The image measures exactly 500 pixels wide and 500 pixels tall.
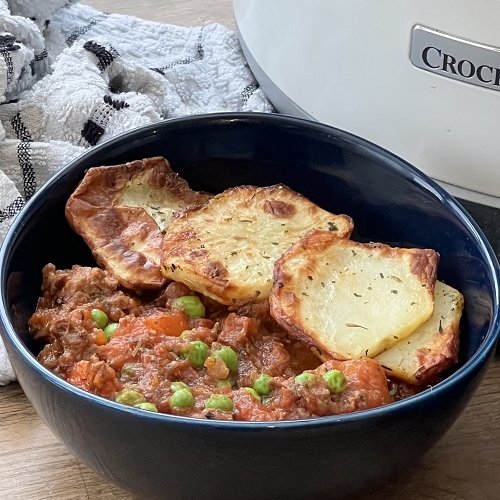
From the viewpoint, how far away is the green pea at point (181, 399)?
0.69 metres

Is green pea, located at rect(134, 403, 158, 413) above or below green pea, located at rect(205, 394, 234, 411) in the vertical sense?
above

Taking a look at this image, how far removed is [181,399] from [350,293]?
0.16 meters

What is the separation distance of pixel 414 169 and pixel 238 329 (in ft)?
0.67

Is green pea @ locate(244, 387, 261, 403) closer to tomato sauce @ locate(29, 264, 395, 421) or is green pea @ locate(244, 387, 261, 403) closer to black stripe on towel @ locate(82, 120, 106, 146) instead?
tomato sauce @ locate(29, 264, 395, 421)

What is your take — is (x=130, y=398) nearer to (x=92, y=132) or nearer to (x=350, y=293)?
(x=350, y=293)

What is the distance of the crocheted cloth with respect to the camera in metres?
1.00

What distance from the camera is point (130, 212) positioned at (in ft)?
2.80

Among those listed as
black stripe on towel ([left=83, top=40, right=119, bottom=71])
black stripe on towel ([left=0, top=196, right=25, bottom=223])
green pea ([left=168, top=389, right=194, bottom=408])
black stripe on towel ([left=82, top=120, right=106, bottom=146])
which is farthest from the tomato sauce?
black stripe on towel ([left=83, top=40, right=119, bottom=71])

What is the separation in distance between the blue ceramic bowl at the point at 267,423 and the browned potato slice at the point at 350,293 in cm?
5

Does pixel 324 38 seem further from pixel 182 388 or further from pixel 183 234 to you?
pixel 182 388

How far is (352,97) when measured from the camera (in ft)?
2.88

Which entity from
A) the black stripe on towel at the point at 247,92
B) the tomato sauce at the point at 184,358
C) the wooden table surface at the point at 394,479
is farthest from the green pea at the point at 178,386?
the black stripe on towel at the point at 247,92

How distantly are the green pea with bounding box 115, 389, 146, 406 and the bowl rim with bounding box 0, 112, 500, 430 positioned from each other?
0.16 ft

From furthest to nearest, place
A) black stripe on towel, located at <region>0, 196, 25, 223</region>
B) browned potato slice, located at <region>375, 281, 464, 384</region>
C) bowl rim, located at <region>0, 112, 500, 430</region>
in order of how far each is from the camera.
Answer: black stripe on towel, located at <region>0, 196, 25, 223</region>, browned potato slice, located at <region>375, 281, 464, 384</region>, bowl rim, located at <region>0, 112, 500, 430</region>
